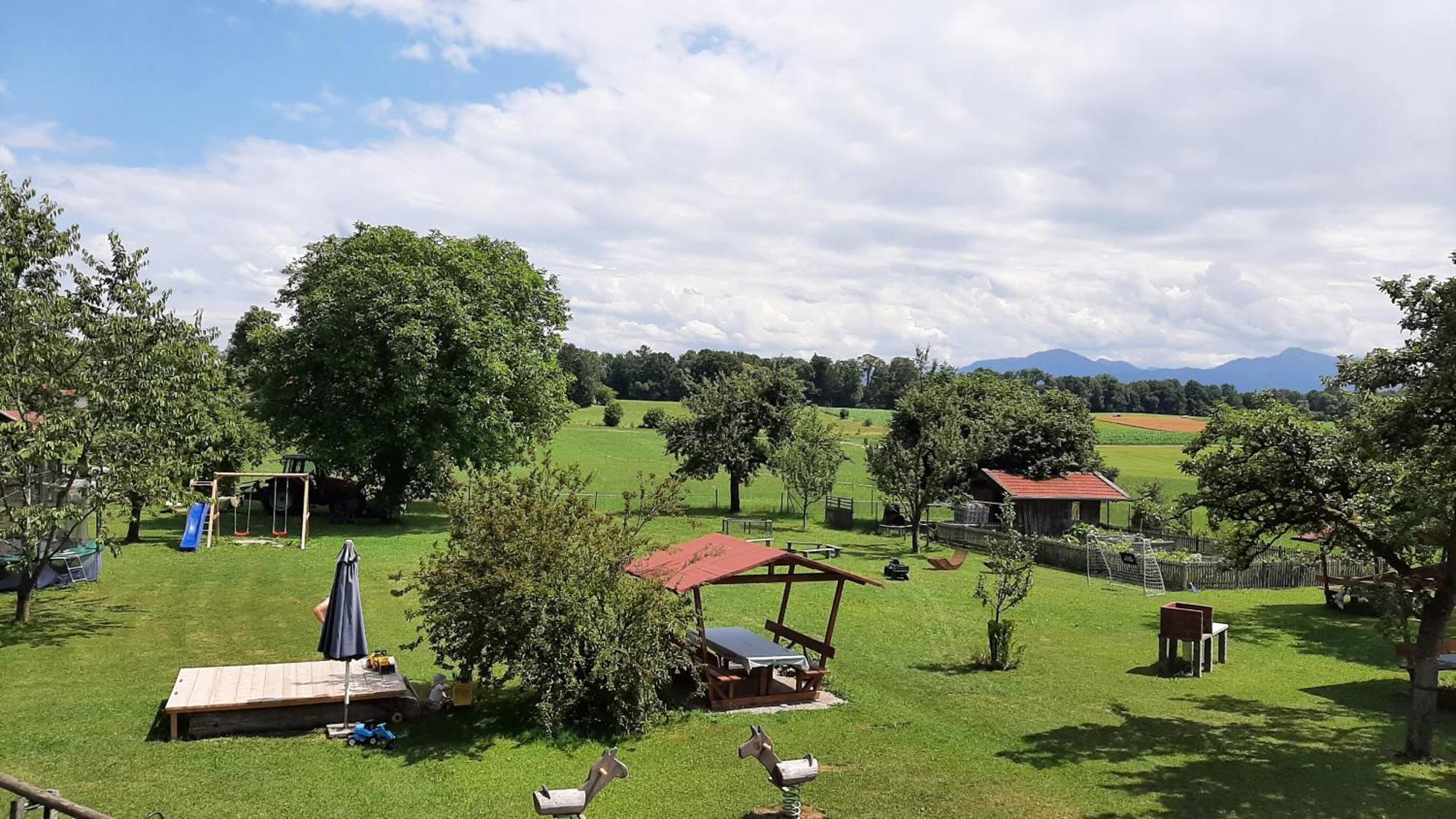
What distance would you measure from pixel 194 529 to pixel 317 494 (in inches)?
377

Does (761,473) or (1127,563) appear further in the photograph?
(761,473)

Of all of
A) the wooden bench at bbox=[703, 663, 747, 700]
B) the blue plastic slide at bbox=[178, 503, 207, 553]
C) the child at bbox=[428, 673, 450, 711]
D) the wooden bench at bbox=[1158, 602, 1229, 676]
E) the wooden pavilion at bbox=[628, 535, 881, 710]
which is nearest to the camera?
the child at bbox=[428, 673, 450, 711]

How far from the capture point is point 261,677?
14156 millimetres

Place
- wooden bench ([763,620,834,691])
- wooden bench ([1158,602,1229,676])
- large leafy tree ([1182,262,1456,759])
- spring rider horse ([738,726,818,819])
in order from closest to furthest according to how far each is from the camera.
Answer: spring rider horse ([738,726,818,819]) → large leafy tree ([1182,262,1456,759]) → wooden bench ([763,620,834,691]) → wooden bench ([1158,602,1229,676])

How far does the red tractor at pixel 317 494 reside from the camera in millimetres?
36750

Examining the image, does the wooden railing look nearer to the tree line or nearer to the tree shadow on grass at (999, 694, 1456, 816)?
the tree shadow on grass at (999, 694, 1456, 816)

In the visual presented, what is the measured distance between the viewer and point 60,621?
1891 cm

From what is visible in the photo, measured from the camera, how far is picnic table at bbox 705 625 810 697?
14.9m

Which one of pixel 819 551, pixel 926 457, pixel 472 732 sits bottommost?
pixel 472 732

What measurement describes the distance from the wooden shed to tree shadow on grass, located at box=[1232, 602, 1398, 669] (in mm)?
15103

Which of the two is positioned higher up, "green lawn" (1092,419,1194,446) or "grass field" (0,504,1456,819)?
"green lawn" (1092,419,1194,446)

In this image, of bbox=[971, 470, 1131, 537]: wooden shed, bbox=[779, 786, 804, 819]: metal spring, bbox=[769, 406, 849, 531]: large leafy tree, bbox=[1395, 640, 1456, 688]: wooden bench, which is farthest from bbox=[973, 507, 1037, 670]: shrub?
bbox=[971, 470, 1131, 537]: wooden shed

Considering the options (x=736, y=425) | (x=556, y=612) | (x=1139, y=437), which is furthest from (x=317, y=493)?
(x=1139, y=437)

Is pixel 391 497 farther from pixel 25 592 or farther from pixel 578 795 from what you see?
pixel 578 795
